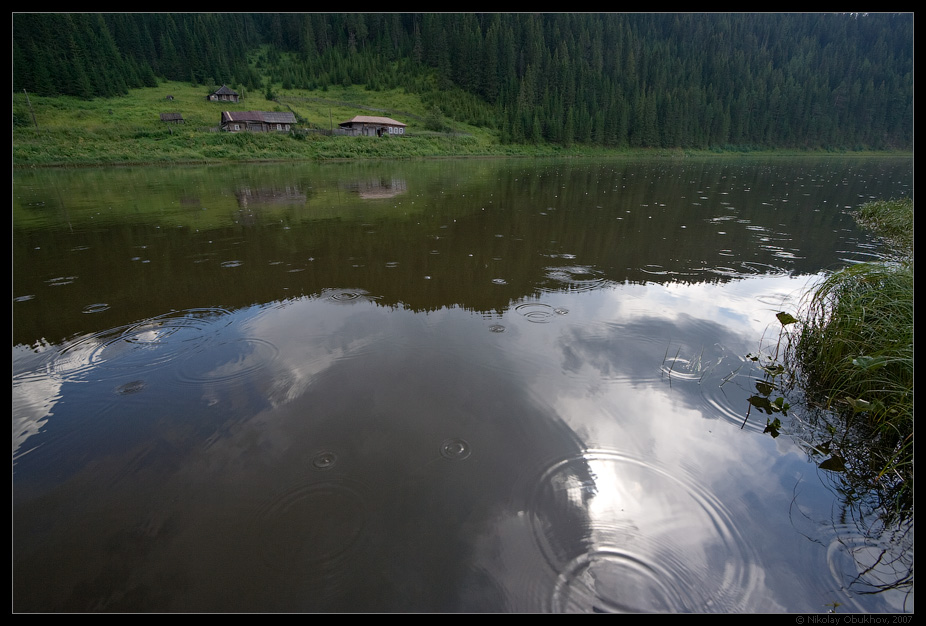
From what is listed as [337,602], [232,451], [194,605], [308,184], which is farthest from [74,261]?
[308,184]

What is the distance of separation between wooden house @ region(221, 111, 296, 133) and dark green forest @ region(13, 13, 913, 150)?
21.6 meters

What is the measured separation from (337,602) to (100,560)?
1.42 metres

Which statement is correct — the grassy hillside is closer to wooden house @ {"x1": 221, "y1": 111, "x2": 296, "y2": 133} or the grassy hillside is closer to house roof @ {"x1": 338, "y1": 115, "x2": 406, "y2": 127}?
wooden house @ {"x1": 221, "y1": 111, "x2": 296, "y2": 133}

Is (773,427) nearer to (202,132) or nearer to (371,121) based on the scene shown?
(202,132)

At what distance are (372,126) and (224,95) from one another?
27.2 metres

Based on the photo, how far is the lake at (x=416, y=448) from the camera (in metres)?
2.28

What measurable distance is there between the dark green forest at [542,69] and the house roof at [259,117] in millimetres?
21278

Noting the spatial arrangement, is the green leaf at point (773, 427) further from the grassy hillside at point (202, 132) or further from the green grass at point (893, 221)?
the grassy hillside at point (202, 132)

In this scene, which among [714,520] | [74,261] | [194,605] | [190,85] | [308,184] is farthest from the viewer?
[190,85]

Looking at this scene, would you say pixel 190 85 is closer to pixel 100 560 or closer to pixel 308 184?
pixel 308 184

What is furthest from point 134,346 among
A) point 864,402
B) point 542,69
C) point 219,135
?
point 542,69

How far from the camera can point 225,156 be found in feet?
125

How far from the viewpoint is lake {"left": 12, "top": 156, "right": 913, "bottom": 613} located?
2.28 metres

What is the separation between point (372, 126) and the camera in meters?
57.4
